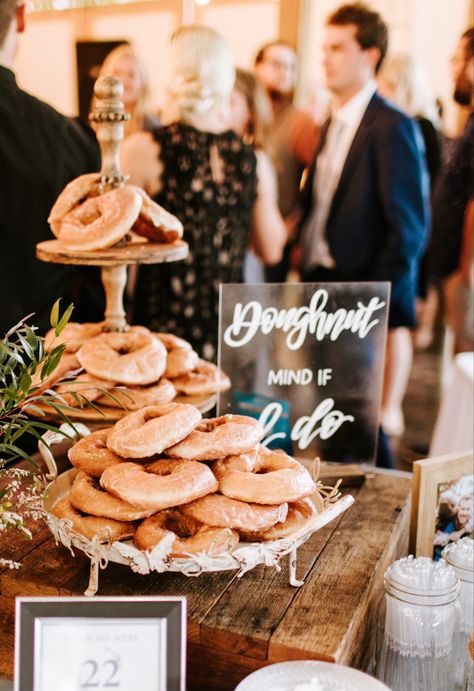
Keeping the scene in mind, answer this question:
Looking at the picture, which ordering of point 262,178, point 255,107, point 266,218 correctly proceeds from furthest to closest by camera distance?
point 255,107, point 266,218, point 262,178

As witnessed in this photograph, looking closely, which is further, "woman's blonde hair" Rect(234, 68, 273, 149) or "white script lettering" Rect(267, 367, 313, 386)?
"woman's blonde hair" Rect(234, 68, 273, 149)

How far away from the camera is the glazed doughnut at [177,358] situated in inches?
60.7

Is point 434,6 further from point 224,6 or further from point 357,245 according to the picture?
point 357,245

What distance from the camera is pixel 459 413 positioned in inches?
83.7

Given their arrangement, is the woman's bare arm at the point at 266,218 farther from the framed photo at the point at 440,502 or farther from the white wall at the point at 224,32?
the white wall at the point at 224,32

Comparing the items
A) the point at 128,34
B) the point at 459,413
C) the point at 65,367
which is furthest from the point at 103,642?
the point at 128,34

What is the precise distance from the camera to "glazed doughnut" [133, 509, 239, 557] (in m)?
0.99

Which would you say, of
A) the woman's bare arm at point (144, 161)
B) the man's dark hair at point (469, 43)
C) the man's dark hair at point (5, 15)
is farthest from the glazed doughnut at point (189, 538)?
the man's dark hair at point (469, 43)

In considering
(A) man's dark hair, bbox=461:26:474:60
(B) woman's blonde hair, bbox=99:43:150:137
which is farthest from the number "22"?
(B) woman's blonde hair, bbox=99:43:150:137

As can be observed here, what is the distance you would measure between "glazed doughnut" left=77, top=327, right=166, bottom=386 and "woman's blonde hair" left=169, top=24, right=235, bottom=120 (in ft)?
3.89

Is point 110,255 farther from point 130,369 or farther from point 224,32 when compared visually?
point 224,32

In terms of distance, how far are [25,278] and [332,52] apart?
1878 mm

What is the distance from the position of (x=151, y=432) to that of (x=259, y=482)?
171 mm

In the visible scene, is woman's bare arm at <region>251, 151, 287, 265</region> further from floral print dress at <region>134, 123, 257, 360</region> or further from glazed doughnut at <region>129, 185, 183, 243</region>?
glazed doughnut at <region>129, 185, 183, 243</region>
